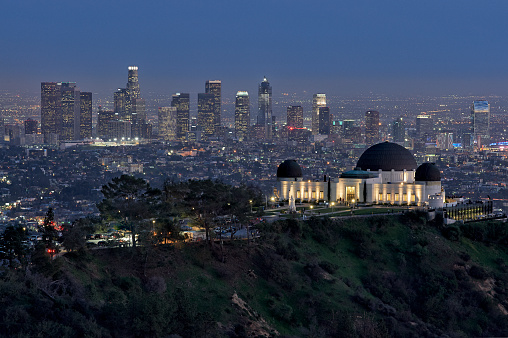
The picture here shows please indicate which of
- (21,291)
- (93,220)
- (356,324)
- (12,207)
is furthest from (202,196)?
(12,207)

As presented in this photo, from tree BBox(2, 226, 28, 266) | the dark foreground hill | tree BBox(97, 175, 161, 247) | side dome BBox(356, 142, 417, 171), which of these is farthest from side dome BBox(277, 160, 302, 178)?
tree BBox(2, 226, 28, 266)

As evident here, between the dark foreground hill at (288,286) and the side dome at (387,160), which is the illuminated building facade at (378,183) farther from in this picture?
the dark foreground hill at (288,286)

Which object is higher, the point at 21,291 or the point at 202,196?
the point at 202,196

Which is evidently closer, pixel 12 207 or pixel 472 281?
pixel 472 281

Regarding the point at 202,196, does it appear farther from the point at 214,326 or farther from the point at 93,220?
the point at 214,326

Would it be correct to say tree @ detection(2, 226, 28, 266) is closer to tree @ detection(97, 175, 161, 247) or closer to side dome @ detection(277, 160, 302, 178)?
tree @ detection(97, 175, 161, 247)

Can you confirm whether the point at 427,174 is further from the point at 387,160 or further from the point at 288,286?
the point at 288,286
